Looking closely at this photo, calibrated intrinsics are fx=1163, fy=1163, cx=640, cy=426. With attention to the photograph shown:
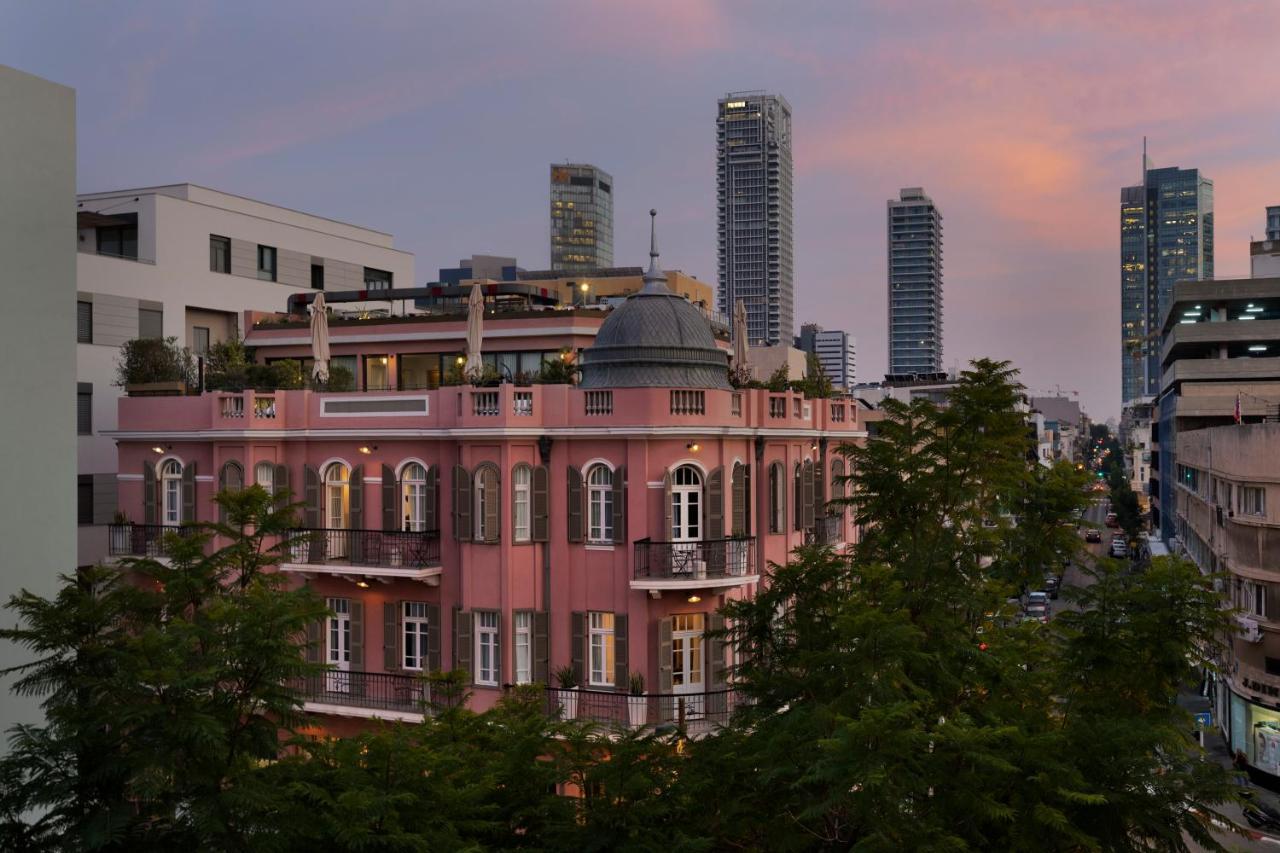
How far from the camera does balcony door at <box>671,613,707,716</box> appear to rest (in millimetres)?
29875

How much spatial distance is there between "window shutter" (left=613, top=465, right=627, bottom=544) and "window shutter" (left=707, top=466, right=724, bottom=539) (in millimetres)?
2178

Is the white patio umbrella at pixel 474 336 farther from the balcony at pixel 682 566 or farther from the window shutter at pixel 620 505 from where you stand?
the balcony at pixel 682 566

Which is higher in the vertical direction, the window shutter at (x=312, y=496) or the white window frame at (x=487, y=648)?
the window shutter at (x=312, y=496)

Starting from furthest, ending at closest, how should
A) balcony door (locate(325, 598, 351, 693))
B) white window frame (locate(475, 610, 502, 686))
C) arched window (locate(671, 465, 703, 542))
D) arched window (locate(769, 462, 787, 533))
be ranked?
balcony door (locate(325, 598, 351, 693)), arched window (locate(769, 462, 787, 533)), white window frame (locate(475, 610, 502, 686)), arched window (locate(671, 465, 703, 542))

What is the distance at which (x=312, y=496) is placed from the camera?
3347 cm

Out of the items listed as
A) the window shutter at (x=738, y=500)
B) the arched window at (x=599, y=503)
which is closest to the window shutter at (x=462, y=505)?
the arched window at (x=599, y=503)

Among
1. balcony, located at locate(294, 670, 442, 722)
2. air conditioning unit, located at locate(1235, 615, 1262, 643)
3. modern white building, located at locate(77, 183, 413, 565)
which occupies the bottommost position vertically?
air conditioning unit, located at locate(1235, 615, 1262, 643)

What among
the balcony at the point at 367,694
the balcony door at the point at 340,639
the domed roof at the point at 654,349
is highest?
the domed roof at the point at 654,349

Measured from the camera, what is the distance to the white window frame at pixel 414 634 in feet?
106

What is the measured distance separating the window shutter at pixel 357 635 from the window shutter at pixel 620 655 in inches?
306

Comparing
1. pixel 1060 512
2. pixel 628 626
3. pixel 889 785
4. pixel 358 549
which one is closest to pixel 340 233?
pixel 358 549

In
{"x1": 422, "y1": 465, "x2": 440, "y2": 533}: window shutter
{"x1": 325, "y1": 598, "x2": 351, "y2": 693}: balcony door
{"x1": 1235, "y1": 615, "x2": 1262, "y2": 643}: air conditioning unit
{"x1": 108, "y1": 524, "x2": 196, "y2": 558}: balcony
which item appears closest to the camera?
{"x1": 422, "y1": 465, "x2": 440, "y2": 533}: window shutter

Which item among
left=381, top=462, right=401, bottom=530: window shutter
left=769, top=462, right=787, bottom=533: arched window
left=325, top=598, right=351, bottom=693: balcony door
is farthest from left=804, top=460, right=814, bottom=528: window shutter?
left=325, top=598, right=351, bottom=693: balcony door

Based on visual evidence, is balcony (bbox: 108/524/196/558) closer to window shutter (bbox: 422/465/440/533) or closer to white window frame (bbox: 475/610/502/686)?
window shutter (bbox: 422/465/440/533)
